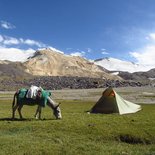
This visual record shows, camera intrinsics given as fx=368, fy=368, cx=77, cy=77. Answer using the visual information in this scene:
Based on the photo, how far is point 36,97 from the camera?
1243 inches

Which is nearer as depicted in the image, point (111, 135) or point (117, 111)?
point (111, 135)

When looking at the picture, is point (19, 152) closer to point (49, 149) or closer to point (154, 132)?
point (49, 149)

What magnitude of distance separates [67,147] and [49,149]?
119cm

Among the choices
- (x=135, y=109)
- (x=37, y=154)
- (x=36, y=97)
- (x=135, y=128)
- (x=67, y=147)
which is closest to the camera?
(x=37, y=154)

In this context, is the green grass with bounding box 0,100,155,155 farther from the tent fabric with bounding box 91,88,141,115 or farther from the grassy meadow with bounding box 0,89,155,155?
the tent fabric with bounding box 91,88,141,115

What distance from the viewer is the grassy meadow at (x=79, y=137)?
21.5 metres

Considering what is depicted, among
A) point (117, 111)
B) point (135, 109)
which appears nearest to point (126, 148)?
point (117, 111)

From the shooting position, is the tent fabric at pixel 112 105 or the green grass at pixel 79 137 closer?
the green grass at pixel 79 137

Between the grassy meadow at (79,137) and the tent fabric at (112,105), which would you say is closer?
the grassy meadow at (79,137)

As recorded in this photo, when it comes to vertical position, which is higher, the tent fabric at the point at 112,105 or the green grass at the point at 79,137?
the tent fabric at the point at 112,105

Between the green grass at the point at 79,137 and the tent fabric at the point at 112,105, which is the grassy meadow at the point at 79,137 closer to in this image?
the green grass at the point at 79,137

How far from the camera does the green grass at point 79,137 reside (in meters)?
21.5

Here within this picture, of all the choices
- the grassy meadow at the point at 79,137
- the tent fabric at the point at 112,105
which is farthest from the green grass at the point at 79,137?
the tent fabric at the point at 112,105

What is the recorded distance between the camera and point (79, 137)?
24.6 m
